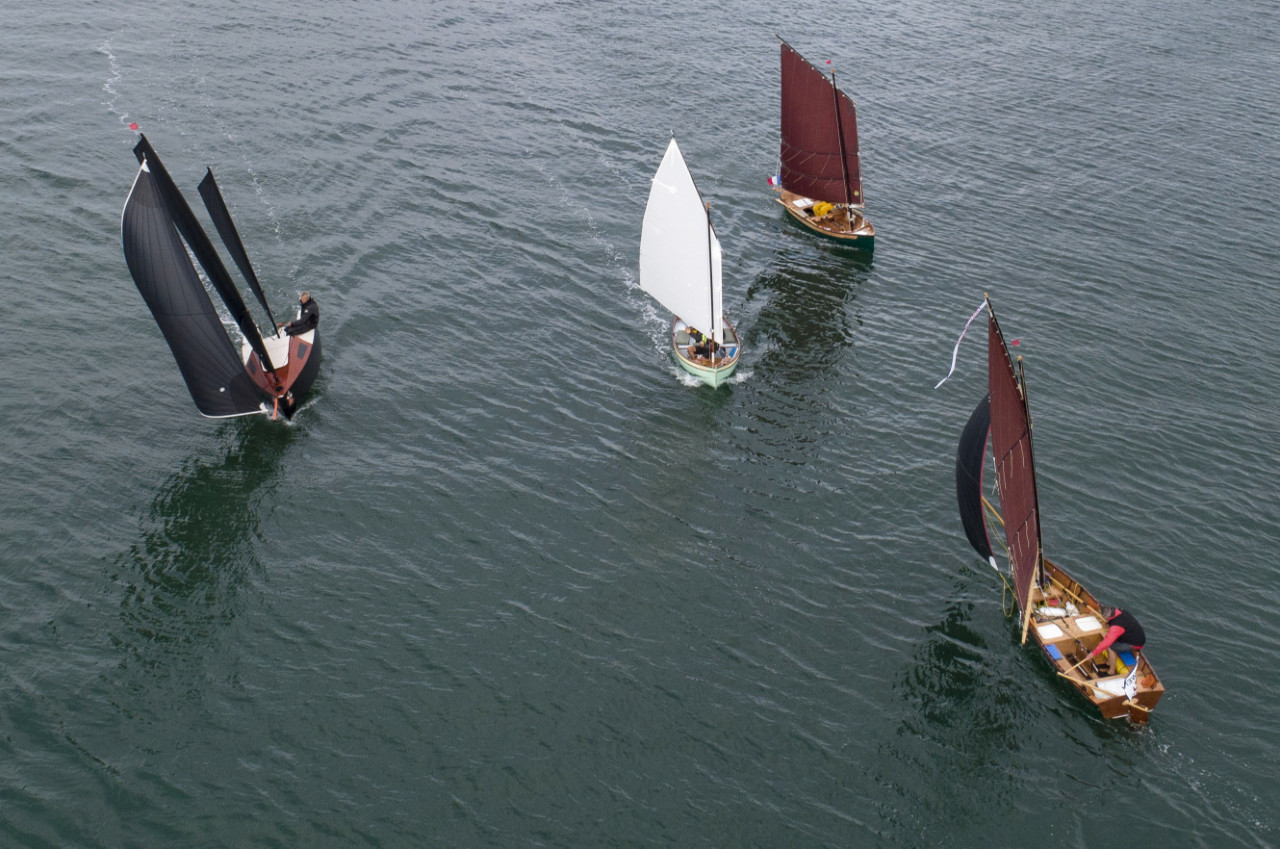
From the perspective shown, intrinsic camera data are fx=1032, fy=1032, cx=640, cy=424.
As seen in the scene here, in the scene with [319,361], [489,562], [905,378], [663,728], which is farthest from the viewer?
[905,378]

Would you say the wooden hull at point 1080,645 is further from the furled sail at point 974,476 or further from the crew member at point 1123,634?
the furled sail at point 974,476


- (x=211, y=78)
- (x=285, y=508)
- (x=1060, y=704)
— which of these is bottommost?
(x=1060, y=704)

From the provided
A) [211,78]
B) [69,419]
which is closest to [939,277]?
[69,419]

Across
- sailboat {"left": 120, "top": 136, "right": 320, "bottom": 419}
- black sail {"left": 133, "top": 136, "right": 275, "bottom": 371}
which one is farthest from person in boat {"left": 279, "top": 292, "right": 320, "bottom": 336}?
Answer: black sail {"left": 133, "top": 136, "right": 275, "bottom": 371}

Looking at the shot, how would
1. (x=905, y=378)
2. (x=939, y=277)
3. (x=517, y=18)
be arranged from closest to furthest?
1. (x=905, y=378)
2. (x=939, y=277)
3. (x=517, y=18)

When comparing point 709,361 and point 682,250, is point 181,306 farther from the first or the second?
point 709,361

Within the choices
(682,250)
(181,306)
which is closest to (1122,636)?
(682,250)

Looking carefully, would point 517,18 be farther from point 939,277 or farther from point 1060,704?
point 1060,704
